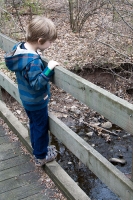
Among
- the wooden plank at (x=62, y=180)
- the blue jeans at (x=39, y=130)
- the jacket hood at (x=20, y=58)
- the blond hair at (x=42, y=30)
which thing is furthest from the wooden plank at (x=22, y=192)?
the blond hair at (x=42, y=30)

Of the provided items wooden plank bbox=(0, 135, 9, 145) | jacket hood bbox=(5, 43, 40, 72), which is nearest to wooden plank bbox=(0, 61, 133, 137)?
jacket hood bbox=(5, 43, 40, 72)

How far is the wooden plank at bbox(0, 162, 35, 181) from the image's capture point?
321cm

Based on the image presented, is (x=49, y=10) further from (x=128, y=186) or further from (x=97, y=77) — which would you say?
(x=128, y=186)

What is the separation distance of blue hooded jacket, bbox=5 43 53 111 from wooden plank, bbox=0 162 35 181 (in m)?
0.79

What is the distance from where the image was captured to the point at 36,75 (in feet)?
8.38

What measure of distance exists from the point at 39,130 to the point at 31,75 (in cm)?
70

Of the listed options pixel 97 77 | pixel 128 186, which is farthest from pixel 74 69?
pixel 128 186

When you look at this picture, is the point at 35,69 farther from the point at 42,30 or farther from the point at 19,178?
the point at 19,178

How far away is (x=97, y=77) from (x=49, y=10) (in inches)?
182

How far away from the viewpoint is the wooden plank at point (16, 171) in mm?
3210

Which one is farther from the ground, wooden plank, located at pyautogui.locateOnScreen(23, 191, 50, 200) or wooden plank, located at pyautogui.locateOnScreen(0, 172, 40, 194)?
wooden plank, located at pyautogui.locateOnScreen(0, 172, 40, 194)

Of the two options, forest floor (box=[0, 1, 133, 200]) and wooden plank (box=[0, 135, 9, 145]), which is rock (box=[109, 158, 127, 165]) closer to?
forest floor (box=[0, 1, 133, 200])

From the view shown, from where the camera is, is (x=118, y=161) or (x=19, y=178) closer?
(x=19, y=178)

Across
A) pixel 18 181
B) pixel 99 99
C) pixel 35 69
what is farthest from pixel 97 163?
pixel 18 181
